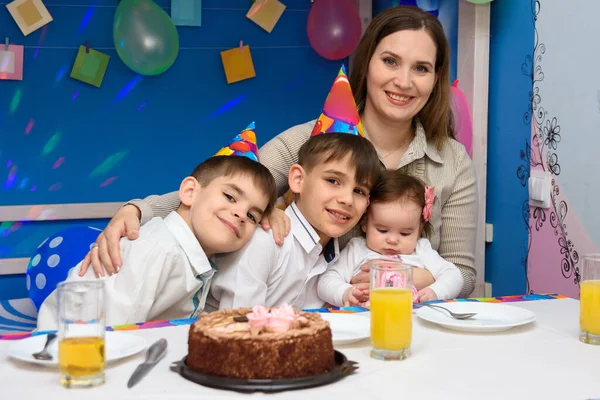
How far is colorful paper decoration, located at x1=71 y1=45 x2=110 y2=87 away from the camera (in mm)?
3668

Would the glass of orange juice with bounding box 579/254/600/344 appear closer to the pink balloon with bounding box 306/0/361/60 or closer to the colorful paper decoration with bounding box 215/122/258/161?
the colorful paper decoration with bounding box 215/122/258/161

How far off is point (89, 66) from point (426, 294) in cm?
223

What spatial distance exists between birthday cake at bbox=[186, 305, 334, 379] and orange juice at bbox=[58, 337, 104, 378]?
14cm

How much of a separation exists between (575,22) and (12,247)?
2.63m

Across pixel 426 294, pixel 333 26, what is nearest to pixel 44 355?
pixel 426 294

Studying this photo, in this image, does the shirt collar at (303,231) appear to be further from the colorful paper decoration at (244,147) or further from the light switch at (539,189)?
the light switch at (539,189)

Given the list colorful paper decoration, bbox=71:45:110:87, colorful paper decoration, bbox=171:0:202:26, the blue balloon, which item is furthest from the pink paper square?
the blue balloon

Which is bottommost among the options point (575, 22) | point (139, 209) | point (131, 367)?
point (131, 367)

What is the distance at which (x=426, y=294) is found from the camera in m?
2.14

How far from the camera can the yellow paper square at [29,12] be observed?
3.57m

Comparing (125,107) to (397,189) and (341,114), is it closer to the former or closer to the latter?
(341,114)

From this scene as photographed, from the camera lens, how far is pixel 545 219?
2.69 metres

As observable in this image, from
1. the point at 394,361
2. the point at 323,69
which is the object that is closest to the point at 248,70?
the point at 323,69

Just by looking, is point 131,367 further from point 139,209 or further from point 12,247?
point 12,247
